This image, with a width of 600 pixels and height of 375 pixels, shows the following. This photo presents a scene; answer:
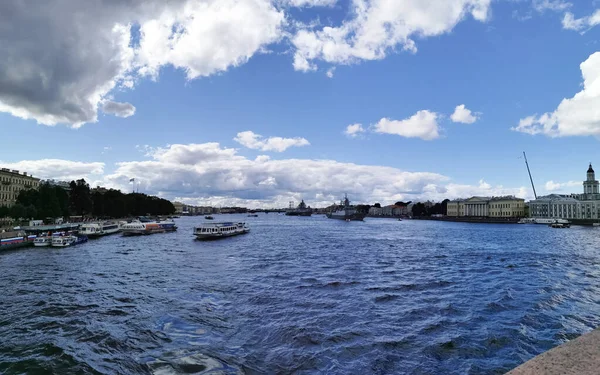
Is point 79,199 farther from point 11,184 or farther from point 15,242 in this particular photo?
point 15,242

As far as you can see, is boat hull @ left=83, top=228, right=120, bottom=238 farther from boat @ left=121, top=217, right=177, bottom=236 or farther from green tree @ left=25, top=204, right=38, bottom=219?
green tree @ left=25, top=204, right=38, bottom=219

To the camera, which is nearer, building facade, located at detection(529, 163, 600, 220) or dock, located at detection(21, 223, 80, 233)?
dock, located at detection(21, 223, 80, 233)

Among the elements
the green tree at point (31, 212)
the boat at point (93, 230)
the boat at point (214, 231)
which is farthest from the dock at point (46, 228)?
the boat at point (214, 231)

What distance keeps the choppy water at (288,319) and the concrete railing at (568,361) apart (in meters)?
6.09

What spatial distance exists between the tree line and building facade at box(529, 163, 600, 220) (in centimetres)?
17899

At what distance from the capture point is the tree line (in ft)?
246

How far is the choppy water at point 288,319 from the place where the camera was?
34.8ft

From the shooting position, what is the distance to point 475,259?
37031 mm

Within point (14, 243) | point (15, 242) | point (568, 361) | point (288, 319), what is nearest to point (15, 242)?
point (15, 242)

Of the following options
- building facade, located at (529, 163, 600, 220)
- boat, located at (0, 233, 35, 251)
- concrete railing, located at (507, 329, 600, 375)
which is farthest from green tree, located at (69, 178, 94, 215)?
building facade, located at (529, 163, 600, 220)

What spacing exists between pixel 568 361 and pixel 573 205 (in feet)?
637

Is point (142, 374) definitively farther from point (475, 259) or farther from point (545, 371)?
point (475, 259)

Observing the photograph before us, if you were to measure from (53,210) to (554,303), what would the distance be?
89890mm

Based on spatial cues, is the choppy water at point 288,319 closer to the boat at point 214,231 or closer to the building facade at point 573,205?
the boat at point 214,231
